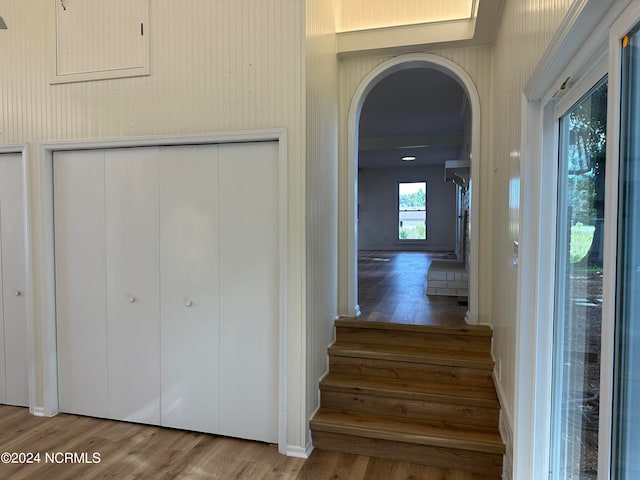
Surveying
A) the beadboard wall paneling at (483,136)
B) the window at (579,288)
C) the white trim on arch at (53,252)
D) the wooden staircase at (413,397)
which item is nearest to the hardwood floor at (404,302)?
the wooden staircase at (413,397)

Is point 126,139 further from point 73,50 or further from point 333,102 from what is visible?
point 333,102

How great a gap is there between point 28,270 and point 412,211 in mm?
10372

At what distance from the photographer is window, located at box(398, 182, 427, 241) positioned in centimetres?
1209

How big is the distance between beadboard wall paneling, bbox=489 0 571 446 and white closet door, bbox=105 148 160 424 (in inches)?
89.9

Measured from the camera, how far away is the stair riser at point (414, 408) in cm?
272

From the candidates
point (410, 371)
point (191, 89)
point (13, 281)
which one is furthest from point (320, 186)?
point (13, 281)

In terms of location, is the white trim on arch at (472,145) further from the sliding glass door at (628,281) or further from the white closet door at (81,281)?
the sliding glass door at (628,281)

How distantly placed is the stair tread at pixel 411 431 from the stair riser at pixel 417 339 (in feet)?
1.93

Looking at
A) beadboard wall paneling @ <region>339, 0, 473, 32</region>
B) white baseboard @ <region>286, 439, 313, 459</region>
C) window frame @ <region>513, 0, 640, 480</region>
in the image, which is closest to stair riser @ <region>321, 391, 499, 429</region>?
white baseboard @ <region>286, 439, 313, 459</region>

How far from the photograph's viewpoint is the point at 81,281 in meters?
3.14

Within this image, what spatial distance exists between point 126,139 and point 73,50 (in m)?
0.78

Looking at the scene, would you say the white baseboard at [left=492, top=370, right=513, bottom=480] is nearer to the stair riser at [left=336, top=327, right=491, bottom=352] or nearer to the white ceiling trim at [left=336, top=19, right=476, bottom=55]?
the stair riser at [left=336, top=327, right=491, bottom=352]

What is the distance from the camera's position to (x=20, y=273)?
3250 mm

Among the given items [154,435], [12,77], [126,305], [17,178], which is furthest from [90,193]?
[154,435]
